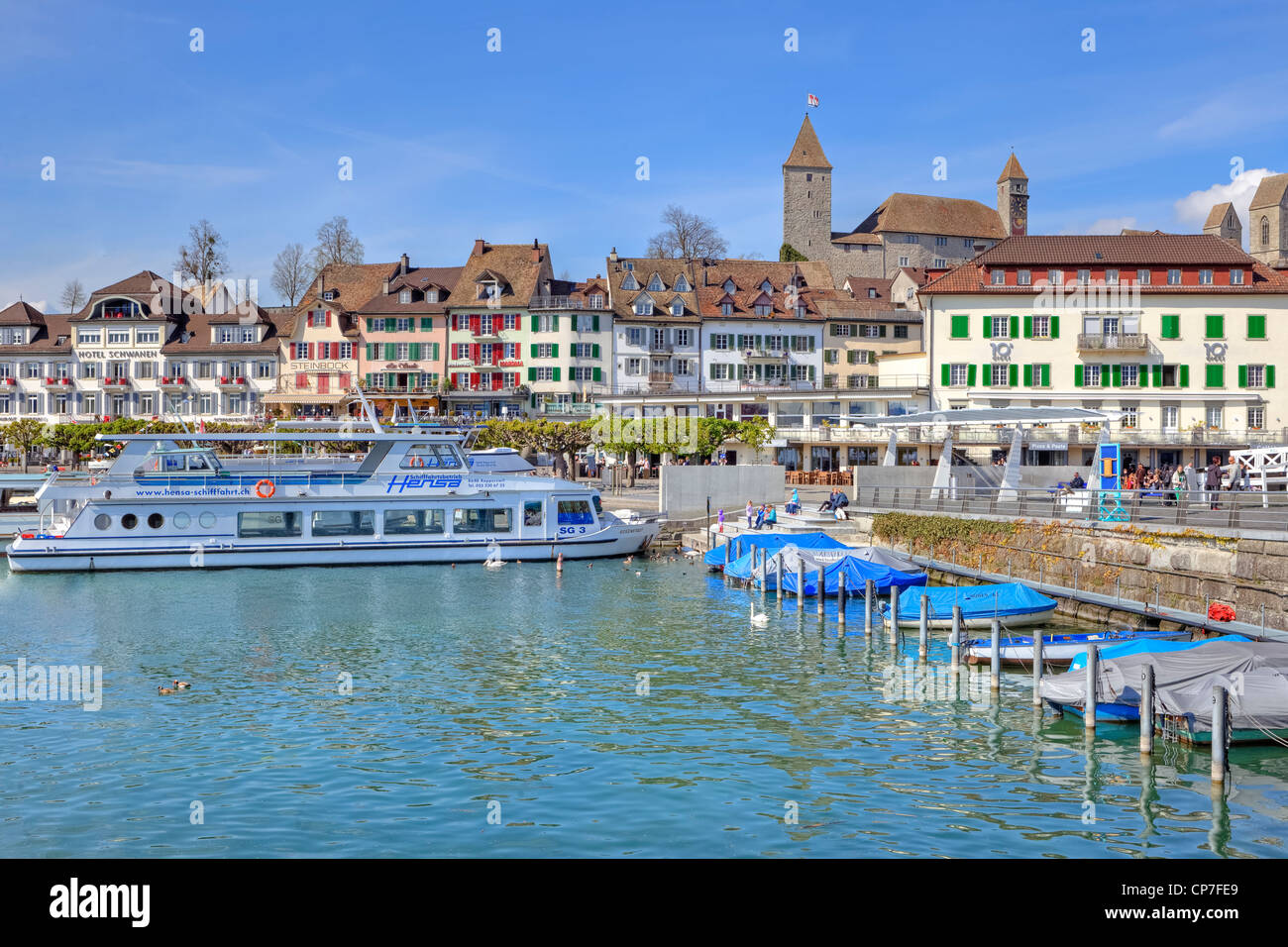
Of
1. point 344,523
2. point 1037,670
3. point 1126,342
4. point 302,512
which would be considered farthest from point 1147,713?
point 1126,342

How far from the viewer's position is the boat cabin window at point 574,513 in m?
44.7

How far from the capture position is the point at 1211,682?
59.2ft

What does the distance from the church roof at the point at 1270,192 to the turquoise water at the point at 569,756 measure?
448 ft

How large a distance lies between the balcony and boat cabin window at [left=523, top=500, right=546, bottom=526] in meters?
36.9

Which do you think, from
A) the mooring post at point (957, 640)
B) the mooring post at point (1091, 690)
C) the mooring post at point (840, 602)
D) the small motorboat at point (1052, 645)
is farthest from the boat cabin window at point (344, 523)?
the mooring post at point (1091, 690)

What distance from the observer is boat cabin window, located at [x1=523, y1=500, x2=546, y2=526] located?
145ft

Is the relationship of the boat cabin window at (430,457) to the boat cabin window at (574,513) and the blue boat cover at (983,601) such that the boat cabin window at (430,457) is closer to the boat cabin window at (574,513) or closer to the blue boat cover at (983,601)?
the boat cabin window at (574,513)

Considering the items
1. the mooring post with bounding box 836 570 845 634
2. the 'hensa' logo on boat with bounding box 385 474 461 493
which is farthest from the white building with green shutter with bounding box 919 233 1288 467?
the 'hensa' logo on boat with bounding box 385 474 461 493

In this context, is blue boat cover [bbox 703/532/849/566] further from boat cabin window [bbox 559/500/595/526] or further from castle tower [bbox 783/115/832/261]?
castle tower [bbox 783/115/832/261]

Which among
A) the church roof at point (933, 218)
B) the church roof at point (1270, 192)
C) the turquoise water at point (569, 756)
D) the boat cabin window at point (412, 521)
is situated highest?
the church roof at point (1270, 192)

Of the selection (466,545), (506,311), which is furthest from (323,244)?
(466,545)

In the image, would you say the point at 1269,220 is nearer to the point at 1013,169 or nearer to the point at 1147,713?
the point at 1013,169

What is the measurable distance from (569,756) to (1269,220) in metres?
150

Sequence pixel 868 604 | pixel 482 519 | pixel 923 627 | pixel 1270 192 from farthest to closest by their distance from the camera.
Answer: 1. pixel 1270 192
2. pixel 482 519
3. pixel 868 604
4. pixel 923 627
